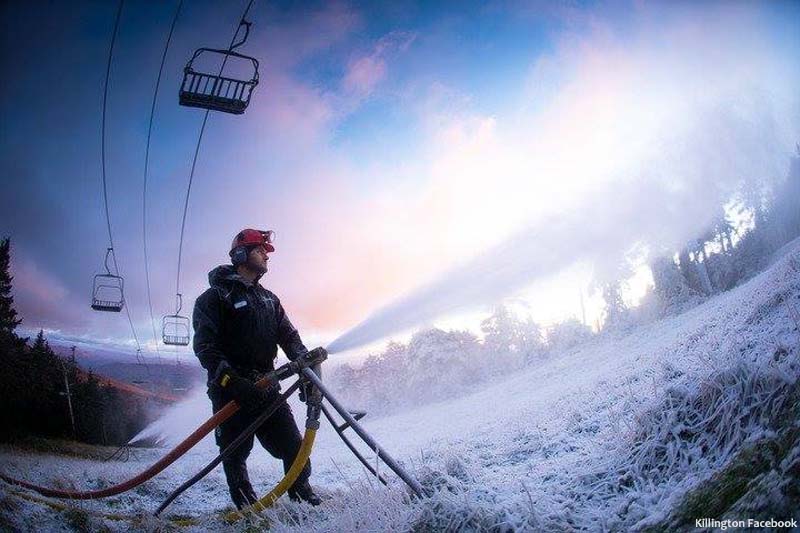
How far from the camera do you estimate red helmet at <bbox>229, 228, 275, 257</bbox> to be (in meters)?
5.45

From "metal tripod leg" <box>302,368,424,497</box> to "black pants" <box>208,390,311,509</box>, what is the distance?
3.37 ft

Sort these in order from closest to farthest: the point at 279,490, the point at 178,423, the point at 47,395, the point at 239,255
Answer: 1. the point at 279,490
2. the point at 239,255
3. the point at 47,395
4. the point at 178,423

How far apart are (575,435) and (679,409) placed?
2264 mm

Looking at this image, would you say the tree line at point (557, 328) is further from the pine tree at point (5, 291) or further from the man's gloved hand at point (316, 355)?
the pine tree at point (5, 291)

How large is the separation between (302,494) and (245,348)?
1.98 m

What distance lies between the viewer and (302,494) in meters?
4.74

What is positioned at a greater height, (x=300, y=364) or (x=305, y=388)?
(x=300, y=364)

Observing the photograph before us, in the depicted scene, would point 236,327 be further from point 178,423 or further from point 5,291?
point 178,423

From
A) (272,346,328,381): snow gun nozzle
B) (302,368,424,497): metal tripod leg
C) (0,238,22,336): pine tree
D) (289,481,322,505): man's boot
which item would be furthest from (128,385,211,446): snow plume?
(302,368,424,497): metal tripod leg

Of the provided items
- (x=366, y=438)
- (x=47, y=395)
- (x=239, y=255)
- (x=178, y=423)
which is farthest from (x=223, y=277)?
(x=178, y=423)

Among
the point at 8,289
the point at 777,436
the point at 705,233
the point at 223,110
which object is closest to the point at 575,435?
the point at 777,436

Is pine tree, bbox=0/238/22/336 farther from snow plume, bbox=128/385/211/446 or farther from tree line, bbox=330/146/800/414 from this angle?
tree line, bbox=330/146/800/414

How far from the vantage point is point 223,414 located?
4336 mm

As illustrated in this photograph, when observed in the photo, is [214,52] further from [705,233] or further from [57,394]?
[705,233]
